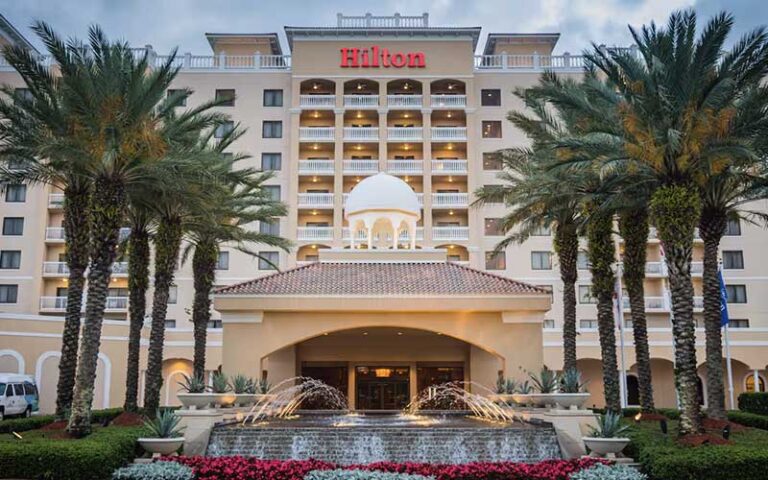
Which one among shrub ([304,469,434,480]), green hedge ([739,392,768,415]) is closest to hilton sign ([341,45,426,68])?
green hedge ([739,392,768,415])

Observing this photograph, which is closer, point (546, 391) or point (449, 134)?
point (546, 391)

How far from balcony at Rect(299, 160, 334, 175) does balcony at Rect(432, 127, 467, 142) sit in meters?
8.45

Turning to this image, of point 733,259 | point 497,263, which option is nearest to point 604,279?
point 497,263

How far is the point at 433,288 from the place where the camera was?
3086 centimetres

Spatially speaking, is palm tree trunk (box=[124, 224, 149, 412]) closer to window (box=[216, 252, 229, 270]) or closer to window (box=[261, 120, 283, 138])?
window (box=[216, 252, 229, 270])

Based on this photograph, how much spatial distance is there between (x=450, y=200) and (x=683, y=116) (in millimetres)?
35725

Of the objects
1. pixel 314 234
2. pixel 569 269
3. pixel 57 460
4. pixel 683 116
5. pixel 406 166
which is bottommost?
pixel 57 460

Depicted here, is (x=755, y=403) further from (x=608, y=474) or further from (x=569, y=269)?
(x=608, y=474)

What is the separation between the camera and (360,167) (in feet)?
190

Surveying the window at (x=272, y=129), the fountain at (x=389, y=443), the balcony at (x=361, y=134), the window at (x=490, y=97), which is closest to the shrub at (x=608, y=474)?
the fountain at (x=389, y=443)

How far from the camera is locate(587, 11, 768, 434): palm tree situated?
21.1 metres

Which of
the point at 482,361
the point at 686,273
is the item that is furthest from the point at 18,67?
the point at 482,361

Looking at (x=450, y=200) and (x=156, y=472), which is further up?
(x=450, y=200)

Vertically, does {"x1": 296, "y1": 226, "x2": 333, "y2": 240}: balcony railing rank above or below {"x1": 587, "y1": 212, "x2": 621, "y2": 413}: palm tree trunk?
above
